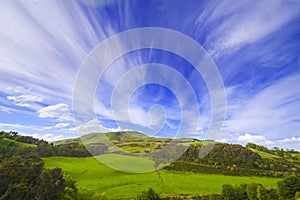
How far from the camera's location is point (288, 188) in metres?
37.3

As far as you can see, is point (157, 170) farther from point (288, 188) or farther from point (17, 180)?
point (17, 180)

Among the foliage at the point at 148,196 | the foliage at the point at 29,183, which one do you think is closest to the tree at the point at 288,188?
the foliage at the point at 148,196

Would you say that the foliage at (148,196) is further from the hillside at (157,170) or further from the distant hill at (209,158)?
the distant hill at (209,158)

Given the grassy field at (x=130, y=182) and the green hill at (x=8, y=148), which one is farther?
the green hill at (x=8, y=148)

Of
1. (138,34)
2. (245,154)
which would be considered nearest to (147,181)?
(138,34)

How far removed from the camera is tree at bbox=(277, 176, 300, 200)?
1454 inches

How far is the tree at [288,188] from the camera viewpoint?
36.9 metres

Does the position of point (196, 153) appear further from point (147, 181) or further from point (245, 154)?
point (147, 181)

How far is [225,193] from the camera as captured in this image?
1455 inches

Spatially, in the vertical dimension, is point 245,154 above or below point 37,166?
above

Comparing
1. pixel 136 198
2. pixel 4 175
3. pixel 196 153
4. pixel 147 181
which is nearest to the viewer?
pixel 4 175

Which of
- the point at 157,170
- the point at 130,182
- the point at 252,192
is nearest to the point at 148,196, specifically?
the point at 130,182

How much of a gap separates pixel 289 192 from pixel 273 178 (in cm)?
2651

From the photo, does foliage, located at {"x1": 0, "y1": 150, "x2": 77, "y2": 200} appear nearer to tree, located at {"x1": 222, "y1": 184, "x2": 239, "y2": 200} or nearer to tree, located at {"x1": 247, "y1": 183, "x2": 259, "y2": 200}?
tree, located at {"x1": 222, "y1": 184, "x2": 239, "y2": 200}
